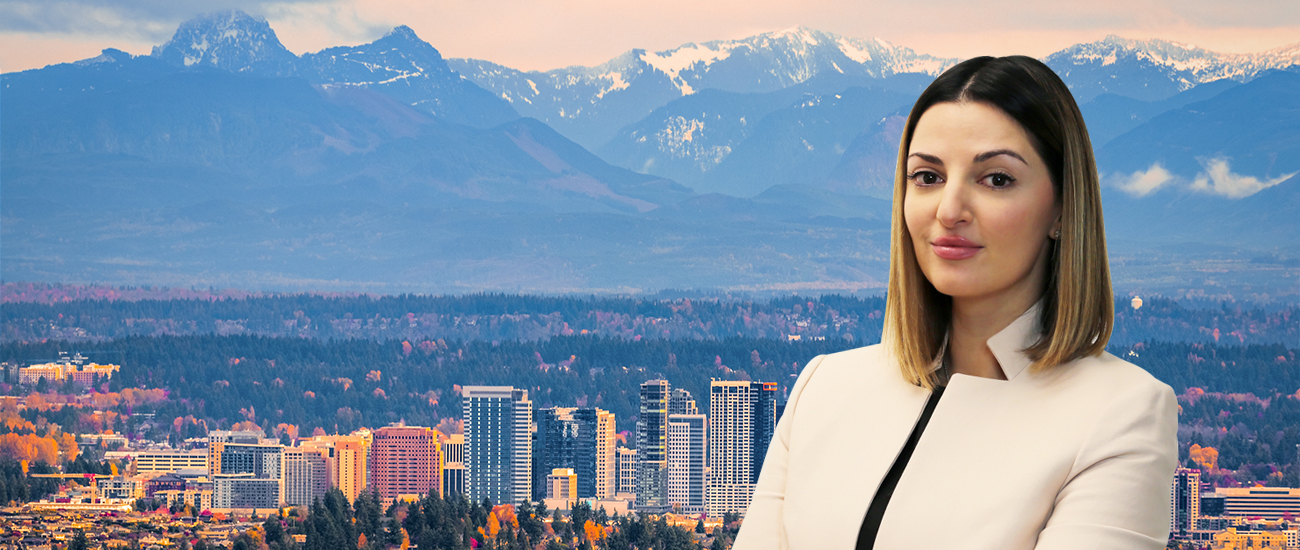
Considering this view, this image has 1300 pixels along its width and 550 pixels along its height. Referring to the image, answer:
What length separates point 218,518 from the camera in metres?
29.2

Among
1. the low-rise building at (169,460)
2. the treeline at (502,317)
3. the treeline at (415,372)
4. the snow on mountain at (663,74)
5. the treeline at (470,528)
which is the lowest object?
the treeline at (470,528)

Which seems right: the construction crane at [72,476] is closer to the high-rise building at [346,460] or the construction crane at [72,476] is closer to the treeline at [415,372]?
the treeline at [415,372]

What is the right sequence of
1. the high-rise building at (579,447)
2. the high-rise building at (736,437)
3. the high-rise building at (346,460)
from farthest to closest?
the high-rise building at (579,447), the high-rise building at (346,460), the high-rise building at (736,437)

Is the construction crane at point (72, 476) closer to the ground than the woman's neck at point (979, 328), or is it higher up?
closer to the ground

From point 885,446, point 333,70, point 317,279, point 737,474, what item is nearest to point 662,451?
point 737,474

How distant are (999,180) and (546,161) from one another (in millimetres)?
63042

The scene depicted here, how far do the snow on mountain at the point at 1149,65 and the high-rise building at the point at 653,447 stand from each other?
1012 inches

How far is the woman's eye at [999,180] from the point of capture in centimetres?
76

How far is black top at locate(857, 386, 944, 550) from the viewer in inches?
31.4

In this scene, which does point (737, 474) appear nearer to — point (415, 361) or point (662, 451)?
point (662, 451)

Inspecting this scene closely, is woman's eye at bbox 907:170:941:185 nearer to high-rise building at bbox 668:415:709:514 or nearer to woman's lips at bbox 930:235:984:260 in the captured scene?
woman's lips at bbox 930:235:984:260

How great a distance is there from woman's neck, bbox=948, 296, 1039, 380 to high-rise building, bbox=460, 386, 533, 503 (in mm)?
30118

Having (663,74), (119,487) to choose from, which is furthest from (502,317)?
(663,74)

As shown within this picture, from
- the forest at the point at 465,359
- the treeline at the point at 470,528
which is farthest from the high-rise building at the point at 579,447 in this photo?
the treeline at the point at 470,528
